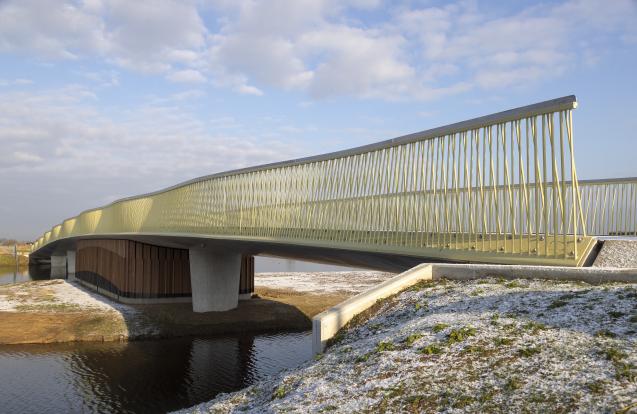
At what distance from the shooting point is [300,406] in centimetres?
836

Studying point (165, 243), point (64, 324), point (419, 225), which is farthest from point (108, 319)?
point (419, 225)

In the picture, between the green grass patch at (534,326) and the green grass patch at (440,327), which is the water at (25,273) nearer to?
the green grass patch at (440,327)

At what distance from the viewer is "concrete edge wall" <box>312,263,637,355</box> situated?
438 inches

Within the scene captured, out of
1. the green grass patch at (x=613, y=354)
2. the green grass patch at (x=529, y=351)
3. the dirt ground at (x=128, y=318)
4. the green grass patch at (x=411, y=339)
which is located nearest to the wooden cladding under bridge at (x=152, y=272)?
the dirt ground at (x=128, y=318)

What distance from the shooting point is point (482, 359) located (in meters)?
8.20

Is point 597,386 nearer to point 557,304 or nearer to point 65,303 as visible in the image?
point 557,304

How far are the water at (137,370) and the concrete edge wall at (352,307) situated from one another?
11474 mm

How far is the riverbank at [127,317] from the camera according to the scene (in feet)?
108

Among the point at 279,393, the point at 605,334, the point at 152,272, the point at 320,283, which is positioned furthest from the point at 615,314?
the point at 320,283

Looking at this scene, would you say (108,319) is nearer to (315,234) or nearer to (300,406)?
(315,234)

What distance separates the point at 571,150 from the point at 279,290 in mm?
40471

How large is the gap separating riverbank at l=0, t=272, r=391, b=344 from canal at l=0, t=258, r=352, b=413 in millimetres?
1331

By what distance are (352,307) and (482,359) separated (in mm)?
4455

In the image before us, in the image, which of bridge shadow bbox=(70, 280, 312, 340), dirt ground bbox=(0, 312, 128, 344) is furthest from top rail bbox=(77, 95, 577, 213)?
dirt ground bbox=(0, 312, 128, 344)
